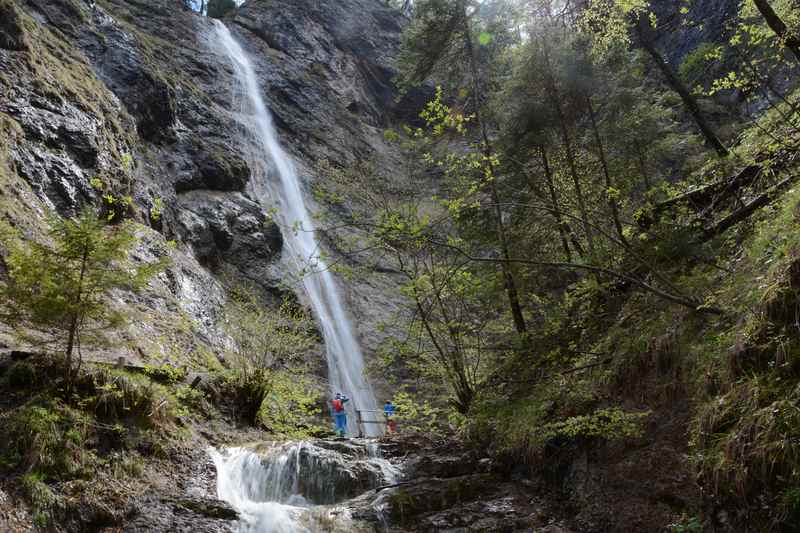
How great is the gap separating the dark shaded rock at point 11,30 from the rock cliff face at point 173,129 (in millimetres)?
35

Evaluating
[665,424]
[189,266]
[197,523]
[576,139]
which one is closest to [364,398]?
[189,266]

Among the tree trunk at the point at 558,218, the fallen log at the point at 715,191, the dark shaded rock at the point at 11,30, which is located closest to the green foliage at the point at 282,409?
the tree trunk at the point at 558,218

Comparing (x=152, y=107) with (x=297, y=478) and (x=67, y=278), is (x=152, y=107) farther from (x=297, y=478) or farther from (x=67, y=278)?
(x=297, y=478)

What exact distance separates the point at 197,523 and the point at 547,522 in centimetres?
389

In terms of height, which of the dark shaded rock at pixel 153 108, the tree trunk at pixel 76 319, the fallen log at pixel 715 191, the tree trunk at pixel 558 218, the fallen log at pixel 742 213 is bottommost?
the tree trunk at pixel 76 319

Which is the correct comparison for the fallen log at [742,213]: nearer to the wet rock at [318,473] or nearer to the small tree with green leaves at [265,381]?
the wet rock at [318,473]

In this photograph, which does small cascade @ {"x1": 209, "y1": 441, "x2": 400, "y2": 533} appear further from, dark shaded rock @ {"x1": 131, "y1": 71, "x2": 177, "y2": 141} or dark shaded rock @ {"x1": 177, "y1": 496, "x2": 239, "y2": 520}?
dark shaded rock @ {"x1": 131, "y1": 71, "x2": 177, "y2": 141}

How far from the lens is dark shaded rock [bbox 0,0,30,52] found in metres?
12.5

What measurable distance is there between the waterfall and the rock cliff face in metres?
0.80

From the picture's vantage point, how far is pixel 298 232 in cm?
2142

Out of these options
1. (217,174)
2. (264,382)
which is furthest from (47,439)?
(217,174)

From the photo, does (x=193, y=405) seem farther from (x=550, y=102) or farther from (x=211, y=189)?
(x=211, y=189)

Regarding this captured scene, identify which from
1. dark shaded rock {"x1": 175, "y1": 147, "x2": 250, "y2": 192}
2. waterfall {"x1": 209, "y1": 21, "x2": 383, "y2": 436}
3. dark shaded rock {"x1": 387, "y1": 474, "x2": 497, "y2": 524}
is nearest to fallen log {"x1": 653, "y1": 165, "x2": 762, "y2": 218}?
dark shaded rock {"x1": 387, "y1": 474, "x2": 497, "y2": 524}

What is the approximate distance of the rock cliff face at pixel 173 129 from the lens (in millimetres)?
11562
